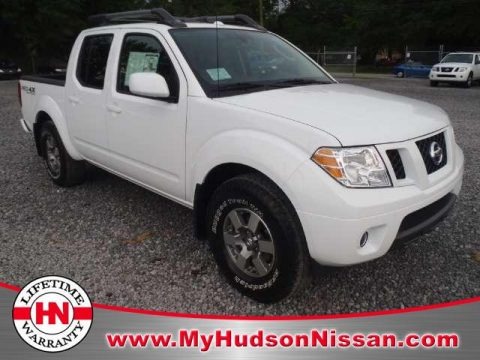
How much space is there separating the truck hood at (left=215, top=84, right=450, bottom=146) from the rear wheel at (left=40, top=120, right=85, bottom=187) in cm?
271

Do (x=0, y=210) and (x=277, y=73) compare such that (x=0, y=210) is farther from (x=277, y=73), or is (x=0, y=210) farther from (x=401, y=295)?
(x=401, y=295)

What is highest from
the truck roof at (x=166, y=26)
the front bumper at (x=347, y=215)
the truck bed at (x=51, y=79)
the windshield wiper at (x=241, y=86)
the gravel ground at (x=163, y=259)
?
the truck roof at (x=166, y=26)

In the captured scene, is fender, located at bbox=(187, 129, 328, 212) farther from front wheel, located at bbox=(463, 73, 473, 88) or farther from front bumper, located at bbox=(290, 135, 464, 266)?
front wheel, located at bbox=(463, 73, 473, 88)

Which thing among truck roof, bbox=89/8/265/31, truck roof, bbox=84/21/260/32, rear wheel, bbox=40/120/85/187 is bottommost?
rear wheel, bbox=40/120/85/187

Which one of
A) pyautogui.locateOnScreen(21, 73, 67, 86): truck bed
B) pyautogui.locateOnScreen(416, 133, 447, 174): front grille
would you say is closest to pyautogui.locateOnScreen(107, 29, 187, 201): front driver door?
pyautogui.locateOnScreen(21, 73, 67, 86): truck bed

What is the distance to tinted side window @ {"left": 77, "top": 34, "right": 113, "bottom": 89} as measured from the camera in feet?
14.0

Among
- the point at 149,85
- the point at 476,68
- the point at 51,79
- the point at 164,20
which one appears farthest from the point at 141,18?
the point at 476,68

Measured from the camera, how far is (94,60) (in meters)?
4.46

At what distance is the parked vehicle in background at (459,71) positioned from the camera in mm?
19125

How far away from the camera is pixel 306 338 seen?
8.22 feet

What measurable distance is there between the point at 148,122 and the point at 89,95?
3.66 ft

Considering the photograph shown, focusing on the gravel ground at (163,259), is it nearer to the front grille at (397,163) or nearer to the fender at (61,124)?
the fender at (61,124)

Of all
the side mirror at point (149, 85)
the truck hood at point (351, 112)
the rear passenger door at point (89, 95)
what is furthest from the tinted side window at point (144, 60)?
the truck hood at point (351, 112)

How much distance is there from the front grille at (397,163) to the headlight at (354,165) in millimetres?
111
